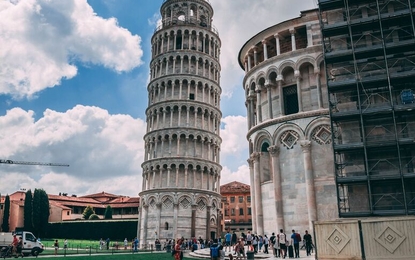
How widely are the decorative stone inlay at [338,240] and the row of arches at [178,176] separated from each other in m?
33.0

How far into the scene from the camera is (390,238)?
1412 centimetres

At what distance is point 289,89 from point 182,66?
89.3ft

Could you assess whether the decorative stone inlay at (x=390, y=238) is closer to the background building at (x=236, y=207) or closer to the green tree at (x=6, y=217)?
the background building at (x=236, y=207)

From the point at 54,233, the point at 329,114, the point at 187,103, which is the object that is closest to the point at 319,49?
the point at 329,114

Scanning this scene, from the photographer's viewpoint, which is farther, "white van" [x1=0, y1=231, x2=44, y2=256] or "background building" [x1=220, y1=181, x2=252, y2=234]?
"background building" [x1=220, y1=181, x2=252, y2=234]

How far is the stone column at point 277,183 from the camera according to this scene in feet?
80.5

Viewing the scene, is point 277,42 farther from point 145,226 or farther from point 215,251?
point 145,226

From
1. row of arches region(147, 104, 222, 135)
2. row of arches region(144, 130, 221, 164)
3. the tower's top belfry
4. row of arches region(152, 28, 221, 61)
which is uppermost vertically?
the tower's top belfry

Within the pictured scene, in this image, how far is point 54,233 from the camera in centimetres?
6638

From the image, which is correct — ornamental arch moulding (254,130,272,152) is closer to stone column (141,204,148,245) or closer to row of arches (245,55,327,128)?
row of arches (245,55,327,128)

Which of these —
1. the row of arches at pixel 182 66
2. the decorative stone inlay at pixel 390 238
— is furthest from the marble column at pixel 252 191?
the row of arches at pixel 182 66

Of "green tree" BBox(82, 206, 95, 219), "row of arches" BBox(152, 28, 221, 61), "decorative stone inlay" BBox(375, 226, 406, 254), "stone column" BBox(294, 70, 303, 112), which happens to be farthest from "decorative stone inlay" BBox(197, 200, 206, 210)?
"green tree" BBox(82, 206, 95, 219)

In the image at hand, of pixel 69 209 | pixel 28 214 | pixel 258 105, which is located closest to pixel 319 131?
pixel 258 105

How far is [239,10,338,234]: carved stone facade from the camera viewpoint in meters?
24.0
